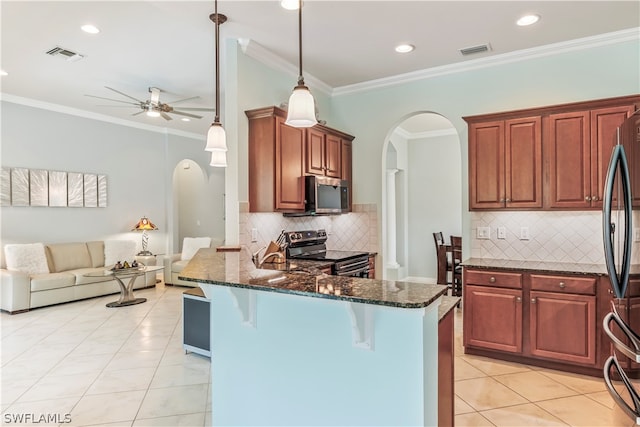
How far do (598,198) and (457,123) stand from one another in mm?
1538

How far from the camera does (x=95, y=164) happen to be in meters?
6.55

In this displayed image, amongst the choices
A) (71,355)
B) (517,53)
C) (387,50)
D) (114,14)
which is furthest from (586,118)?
(71,355)

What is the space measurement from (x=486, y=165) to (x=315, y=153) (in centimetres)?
174

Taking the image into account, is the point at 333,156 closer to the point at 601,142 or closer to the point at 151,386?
the point at 601,142

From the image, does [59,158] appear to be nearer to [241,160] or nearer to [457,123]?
[241,160]

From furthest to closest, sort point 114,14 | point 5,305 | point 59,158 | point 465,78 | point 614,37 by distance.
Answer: point 59,158, point 5,305, point 465,78, point 614,37, point 114,14

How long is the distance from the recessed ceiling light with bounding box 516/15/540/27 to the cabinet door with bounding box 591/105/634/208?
92 centimetres

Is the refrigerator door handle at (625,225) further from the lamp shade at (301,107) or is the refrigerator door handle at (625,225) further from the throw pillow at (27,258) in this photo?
the throw pillow at (27,258)

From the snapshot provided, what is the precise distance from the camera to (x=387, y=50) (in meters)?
3.75

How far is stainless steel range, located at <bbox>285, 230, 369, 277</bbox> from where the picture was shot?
3.88m

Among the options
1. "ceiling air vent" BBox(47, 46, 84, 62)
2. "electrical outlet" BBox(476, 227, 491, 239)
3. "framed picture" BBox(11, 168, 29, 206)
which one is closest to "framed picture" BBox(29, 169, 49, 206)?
"framed picture" BBox(11, 168, 29, 206)

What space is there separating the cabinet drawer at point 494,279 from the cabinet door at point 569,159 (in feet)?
2.46

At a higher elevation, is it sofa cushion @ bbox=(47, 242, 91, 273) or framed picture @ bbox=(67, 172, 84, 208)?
framed picture @ bbox=(67, 172, 84, 208)

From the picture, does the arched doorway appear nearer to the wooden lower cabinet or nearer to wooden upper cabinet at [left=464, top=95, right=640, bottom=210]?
wooden upper cabinet at [left=464, top=95, right=640, bottom=210]
